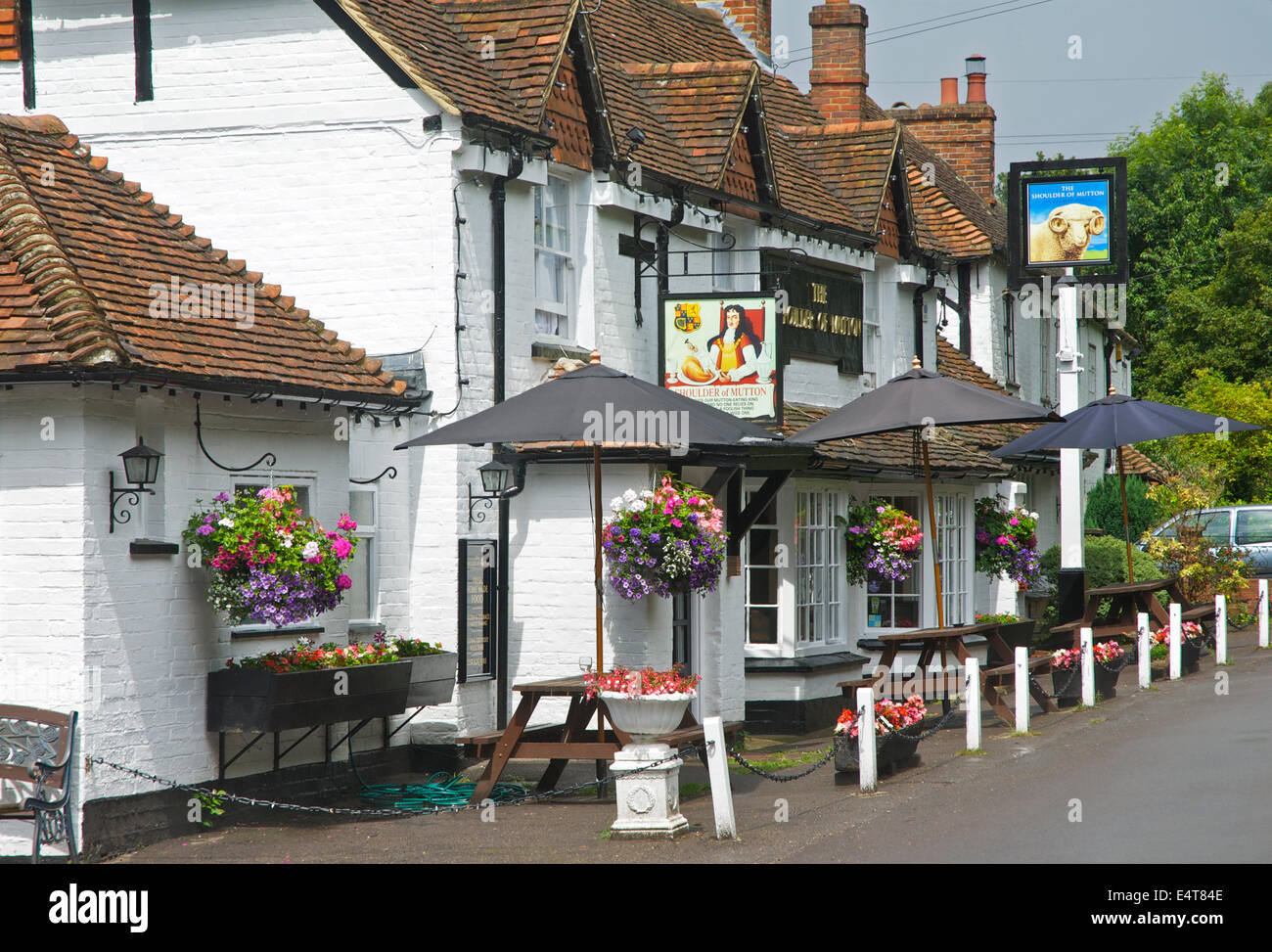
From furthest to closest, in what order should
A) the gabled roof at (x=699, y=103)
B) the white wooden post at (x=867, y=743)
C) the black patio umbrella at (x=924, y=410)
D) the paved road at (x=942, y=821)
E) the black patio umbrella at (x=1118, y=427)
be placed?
the black patio umbrella at (x=1118, y=427) < the gabled roof at (x=699, y=103) < the black patio umbrella at (x=924, y=410) < the white wooden post at (x=867, y=743) < the paved road at (x=942, y=821)

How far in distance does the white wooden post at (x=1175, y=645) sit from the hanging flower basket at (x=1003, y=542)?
3.63 m

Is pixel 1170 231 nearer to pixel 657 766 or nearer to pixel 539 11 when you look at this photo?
pixel 539 11

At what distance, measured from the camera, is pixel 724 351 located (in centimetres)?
1500

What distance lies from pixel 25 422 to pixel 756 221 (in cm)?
969

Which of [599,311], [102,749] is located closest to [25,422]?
[102,749]

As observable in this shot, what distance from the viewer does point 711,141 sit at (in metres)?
17.1

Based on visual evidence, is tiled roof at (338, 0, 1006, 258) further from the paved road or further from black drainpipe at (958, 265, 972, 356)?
the paved road

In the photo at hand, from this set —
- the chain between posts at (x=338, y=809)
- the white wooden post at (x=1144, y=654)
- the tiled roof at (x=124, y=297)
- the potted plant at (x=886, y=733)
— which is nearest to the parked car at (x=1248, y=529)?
the white wooden post at (x=1144, y=654)

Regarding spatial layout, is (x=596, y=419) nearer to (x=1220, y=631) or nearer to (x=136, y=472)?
(x=136, y=472)

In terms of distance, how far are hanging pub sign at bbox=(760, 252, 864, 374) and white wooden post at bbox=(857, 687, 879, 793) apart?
6337 mm

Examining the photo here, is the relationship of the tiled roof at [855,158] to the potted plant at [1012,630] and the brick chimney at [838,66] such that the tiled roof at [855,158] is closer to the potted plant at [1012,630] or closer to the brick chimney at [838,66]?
the brick chimney at [838,66]

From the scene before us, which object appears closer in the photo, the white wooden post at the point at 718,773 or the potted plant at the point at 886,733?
the white wooden post at the point at 718,773

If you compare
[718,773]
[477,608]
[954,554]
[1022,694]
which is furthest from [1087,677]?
[718,773]

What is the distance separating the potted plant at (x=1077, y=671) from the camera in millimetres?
16281
